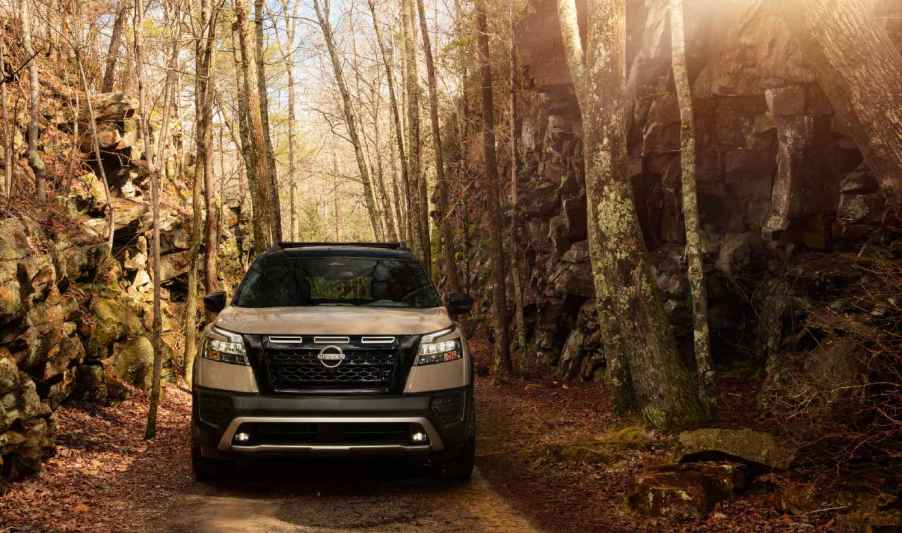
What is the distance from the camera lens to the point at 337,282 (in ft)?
26.3

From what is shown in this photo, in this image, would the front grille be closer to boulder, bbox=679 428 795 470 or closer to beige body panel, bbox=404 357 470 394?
beige body panel, bbox=404 357 470 394

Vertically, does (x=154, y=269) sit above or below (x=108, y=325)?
above

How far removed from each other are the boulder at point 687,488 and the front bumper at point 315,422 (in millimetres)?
1670

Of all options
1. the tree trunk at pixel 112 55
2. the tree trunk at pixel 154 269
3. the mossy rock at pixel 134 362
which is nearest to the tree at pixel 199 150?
the mossy rock at pixel 134 362

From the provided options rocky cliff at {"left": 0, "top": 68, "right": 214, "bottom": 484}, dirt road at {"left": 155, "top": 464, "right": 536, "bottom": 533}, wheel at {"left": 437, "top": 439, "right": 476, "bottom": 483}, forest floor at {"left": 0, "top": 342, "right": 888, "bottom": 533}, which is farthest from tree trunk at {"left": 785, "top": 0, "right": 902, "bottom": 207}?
rocky cliff at {"left": 0, "top": 68, "right": 214, "bottom": 484}

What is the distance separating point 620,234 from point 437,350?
339 cm

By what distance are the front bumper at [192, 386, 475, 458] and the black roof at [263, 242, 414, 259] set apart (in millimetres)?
2085

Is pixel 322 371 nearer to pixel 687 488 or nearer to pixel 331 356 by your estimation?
pixel 331 356

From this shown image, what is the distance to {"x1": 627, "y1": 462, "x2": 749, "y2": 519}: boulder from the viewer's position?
19.2 ft

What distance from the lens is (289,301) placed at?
7184 millimetres

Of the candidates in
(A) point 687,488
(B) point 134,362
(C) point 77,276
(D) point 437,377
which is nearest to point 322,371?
(D) point 437,377

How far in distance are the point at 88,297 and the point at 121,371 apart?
4.15ft

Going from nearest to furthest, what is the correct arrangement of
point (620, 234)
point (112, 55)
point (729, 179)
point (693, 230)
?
point (620, 234), point (693, 230), point (729, 179), point (112, 55)

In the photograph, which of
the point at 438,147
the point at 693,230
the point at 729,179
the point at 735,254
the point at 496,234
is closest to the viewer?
the point at 693,230
